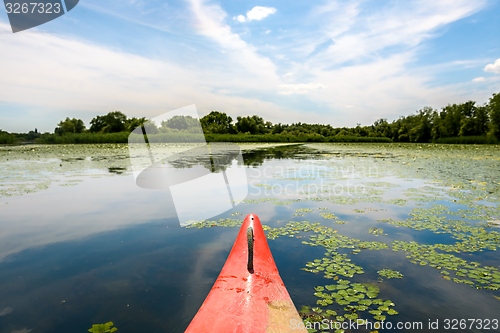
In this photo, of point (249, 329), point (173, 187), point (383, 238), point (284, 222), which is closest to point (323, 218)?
point (284, 222)

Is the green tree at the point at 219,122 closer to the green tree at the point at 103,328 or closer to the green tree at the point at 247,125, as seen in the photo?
the green tree at the point at 247,125

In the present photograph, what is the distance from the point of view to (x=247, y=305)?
1734mm

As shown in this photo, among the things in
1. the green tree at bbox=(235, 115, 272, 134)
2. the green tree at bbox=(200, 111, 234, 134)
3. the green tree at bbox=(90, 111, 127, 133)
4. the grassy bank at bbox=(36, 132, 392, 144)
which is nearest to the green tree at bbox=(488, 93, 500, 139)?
the grassy bank at bbox=(36, 132, 392, 144)

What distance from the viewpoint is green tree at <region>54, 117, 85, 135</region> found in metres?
57.1

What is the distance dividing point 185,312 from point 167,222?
8.93 feet

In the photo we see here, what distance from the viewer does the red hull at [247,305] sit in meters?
1.57

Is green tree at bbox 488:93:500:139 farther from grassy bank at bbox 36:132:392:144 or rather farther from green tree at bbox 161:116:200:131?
green tree at bbox 161:116:200:131

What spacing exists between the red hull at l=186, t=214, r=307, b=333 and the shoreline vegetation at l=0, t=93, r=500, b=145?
29232 mm

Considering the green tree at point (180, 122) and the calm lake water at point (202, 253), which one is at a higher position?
the green tree at point (180, 122)

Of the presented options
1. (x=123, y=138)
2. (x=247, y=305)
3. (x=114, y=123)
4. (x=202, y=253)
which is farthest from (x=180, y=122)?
(x=114, y=123)

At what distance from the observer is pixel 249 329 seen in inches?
60.1

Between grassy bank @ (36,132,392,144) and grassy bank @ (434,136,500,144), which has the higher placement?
grassy bank @ (36,132,392,144)

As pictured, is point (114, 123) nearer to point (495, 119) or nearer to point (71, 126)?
point (71, 126)

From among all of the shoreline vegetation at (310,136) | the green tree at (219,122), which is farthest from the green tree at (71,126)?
the green tree at (219,122)
